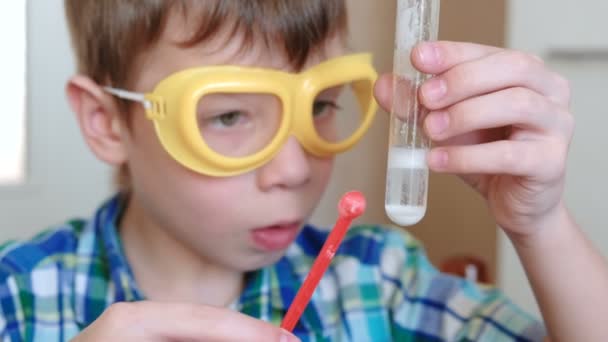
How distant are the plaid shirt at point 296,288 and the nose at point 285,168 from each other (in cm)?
18

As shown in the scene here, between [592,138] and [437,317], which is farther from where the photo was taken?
[592,138]

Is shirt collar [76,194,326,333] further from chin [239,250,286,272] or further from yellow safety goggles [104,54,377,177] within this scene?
yellow safety goggles [104,54,377,177]

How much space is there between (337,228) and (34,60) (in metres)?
1.28

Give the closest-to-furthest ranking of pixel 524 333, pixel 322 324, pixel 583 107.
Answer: pixel 524 333, pixel 322 324, pixel 583 107

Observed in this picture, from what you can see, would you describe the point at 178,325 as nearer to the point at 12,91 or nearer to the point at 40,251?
the point at 40,251

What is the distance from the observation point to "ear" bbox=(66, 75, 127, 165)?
37.6 inches

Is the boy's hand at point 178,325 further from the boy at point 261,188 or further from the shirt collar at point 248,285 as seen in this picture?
the shirt collar at point 248,285

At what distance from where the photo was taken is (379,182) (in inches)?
69.2

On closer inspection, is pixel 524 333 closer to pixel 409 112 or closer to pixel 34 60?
pixel 409 112

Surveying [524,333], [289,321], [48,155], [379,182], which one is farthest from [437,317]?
[48,155]

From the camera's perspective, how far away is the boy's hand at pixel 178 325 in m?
0.60

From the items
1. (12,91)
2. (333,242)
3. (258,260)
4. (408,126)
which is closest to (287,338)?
(333,242)

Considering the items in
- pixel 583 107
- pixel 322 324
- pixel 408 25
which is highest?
pixel 408 25

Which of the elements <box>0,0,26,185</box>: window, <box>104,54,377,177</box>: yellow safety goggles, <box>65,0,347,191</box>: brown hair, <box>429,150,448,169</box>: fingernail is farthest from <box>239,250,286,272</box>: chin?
<box>0,0,26,185</box>: window
